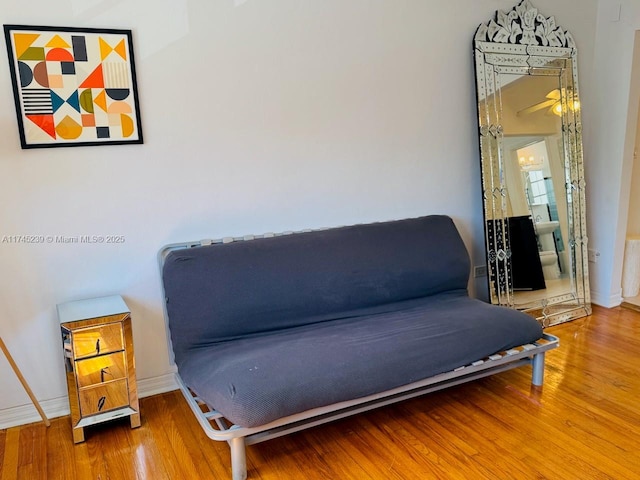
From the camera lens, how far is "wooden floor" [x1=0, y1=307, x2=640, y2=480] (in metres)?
1.91

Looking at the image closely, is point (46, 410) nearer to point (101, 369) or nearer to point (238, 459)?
point (101, 369)

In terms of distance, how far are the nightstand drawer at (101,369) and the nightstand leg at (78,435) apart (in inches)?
8.0

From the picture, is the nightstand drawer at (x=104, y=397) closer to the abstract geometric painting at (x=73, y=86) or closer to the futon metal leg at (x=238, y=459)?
the futon metal leg at (x=238, y=459)

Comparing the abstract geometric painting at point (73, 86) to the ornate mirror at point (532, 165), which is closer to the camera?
the abstract geometric painting at point (73, 86)

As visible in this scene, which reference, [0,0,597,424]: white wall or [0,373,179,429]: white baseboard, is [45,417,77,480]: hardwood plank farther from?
[0,0,597,424]: white wall

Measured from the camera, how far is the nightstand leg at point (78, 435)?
7.00 ft

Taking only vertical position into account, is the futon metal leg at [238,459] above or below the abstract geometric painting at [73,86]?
below

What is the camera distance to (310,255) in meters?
2.54

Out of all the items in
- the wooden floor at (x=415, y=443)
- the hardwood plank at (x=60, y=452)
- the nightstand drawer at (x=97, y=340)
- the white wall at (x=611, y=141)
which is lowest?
the wooden floor at (x=415, y=443)

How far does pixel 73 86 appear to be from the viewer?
2236 millimetres

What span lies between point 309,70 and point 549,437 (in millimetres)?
2179

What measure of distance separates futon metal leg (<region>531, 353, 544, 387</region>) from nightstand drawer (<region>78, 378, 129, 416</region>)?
2019 millimetres

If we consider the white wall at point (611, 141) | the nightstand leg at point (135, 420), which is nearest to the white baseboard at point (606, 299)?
the white wall at point (611, 141)

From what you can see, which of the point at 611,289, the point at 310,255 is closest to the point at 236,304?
the point at 310,255
